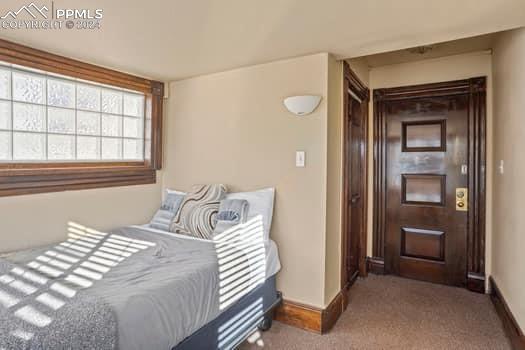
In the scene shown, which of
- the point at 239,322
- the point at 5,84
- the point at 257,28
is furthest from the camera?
the point at 5,84

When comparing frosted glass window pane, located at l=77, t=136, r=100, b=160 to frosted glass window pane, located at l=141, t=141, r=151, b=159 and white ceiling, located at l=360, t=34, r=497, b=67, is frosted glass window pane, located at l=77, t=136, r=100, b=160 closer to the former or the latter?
frosted glass window pane, located at l=141, t=141, r=151, b=159

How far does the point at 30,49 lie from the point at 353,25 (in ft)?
7.27

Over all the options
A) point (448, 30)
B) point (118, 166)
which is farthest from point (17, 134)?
point (448, 30)

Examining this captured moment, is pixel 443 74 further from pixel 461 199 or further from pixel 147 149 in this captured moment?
pixel 147 149

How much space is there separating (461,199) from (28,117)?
12.9 feet

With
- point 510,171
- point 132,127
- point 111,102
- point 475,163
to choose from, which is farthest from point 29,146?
point 475,163

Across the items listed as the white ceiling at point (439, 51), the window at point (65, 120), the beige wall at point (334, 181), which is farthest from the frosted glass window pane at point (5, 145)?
the white ceiling at point (439, 51)

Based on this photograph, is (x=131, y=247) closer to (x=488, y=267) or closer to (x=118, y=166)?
(x=118, y=166)

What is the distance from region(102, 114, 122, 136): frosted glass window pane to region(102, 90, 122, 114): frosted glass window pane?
6 cm

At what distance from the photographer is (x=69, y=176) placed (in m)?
2.44

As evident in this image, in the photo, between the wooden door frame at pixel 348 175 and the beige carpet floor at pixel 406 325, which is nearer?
the beige carpet floor at pixel 406 325

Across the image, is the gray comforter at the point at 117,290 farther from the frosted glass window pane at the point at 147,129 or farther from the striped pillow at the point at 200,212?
the frosted glass window pane at the point at 147,129

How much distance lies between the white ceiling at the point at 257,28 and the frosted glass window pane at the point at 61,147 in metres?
0.66

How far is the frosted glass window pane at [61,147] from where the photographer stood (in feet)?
7.94
